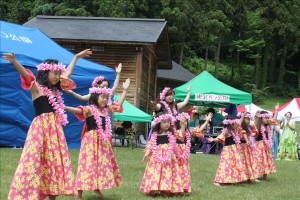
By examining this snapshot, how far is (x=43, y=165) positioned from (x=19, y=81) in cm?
822

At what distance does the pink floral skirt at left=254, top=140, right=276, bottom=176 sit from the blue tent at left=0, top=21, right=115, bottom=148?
5.42 m

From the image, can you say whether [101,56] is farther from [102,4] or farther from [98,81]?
[102,4]

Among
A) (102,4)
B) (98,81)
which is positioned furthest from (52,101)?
(102,4)

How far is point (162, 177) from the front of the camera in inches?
285

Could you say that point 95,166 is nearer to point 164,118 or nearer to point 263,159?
point 164,118

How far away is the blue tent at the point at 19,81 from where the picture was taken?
1279 cm

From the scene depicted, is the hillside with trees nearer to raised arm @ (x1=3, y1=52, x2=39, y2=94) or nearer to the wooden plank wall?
the wooden plank wall

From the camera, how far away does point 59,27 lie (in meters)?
22.8

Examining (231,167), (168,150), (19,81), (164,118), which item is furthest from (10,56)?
(19,81)

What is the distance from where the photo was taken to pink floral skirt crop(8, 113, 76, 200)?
504 cm

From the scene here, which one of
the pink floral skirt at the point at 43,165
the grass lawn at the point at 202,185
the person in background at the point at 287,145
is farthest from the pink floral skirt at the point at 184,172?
the person in background at the point at 287,145

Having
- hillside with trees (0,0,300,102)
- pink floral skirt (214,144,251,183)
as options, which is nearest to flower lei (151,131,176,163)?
pink floral skirt (214,144,251,183)

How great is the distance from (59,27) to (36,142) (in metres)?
18.3

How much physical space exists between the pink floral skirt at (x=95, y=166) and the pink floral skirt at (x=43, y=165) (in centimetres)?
112
